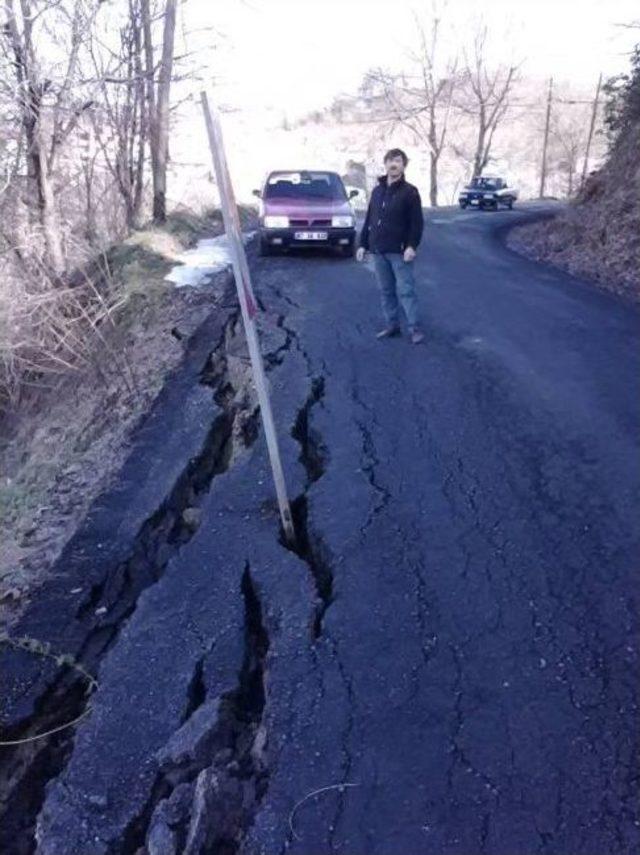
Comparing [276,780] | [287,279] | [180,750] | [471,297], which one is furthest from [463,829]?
[287,279]

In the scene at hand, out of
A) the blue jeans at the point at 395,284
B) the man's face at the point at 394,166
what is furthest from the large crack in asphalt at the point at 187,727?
the man's face at the point at 394,166

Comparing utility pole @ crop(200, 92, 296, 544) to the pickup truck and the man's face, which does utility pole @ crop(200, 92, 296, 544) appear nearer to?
the man's face

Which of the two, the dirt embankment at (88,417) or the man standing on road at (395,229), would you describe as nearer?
the dirt embankment at (88,417)

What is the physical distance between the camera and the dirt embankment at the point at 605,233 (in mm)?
10547

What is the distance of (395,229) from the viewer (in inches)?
264

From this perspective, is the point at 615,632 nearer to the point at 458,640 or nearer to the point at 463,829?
the point at 458,640

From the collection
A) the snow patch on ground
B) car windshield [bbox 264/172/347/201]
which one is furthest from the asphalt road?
car windshield [bbox 264/172/347/201]

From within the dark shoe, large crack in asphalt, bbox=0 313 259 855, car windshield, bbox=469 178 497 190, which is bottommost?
car windshield, bbox=469 178 497 190

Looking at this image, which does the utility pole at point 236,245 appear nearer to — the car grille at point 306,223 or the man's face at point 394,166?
the man's face at point 394,166

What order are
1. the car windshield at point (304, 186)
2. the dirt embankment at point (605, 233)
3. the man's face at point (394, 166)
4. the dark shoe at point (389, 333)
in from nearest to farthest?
the man's face at point (394, 166) < the dark shoe at point (389, 333) < the dirt embankment at point (605, 233) < the car windshield at point (304, 186)

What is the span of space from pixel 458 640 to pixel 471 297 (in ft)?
22.2

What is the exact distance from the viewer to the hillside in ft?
35.0

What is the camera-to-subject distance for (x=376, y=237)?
6812mm

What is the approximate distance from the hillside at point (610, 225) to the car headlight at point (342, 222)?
3.43 meters
